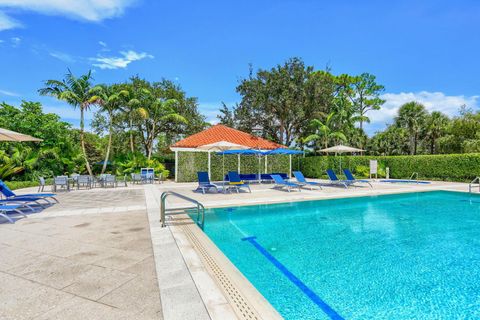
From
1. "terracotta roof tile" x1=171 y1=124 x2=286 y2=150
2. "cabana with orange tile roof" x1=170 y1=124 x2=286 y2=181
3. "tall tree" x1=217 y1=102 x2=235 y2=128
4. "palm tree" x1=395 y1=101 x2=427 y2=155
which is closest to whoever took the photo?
"cabana with orange tile roof" x1=170 y1=124 x2=286 y2=181

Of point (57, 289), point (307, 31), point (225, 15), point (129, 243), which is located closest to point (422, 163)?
point (307, 31)

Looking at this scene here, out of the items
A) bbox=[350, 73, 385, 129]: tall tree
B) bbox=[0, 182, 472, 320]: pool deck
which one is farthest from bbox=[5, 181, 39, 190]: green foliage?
bbox=[350, 73, 385, 129]: tall tree

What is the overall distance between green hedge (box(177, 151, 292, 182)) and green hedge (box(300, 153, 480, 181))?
317 cm

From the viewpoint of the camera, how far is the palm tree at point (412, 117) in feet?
108

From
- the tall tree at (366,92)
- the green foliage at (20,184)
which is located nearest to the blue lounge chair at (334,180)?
the green foliage at (20,184)

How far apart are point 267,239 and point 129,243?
136 inches

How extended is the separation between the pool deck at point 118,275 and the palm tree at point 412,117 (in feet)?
119

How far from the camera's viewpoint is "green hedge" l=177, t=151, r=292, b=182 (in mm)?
20703

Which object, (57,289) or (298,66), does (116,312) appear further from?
(298,66)

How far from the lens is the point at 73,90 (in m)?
19.3

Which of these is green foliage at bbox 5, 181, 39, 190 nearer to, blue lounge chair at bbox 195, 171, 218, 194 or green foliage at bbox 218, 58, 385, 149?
blue lounge chair at bbox 195, 171, 218, 194

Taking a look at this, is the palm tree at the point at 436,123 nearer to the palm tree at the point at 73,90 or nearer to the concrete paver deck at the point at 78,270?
the concrete paver deck at the point at 78,270

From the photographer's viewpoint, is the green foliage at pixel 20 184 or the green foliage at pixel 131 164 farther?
the green foliage at pixel 131 164

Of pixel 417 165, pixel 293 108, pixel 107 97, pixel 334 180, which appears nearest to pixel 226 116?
pixel 293 108
